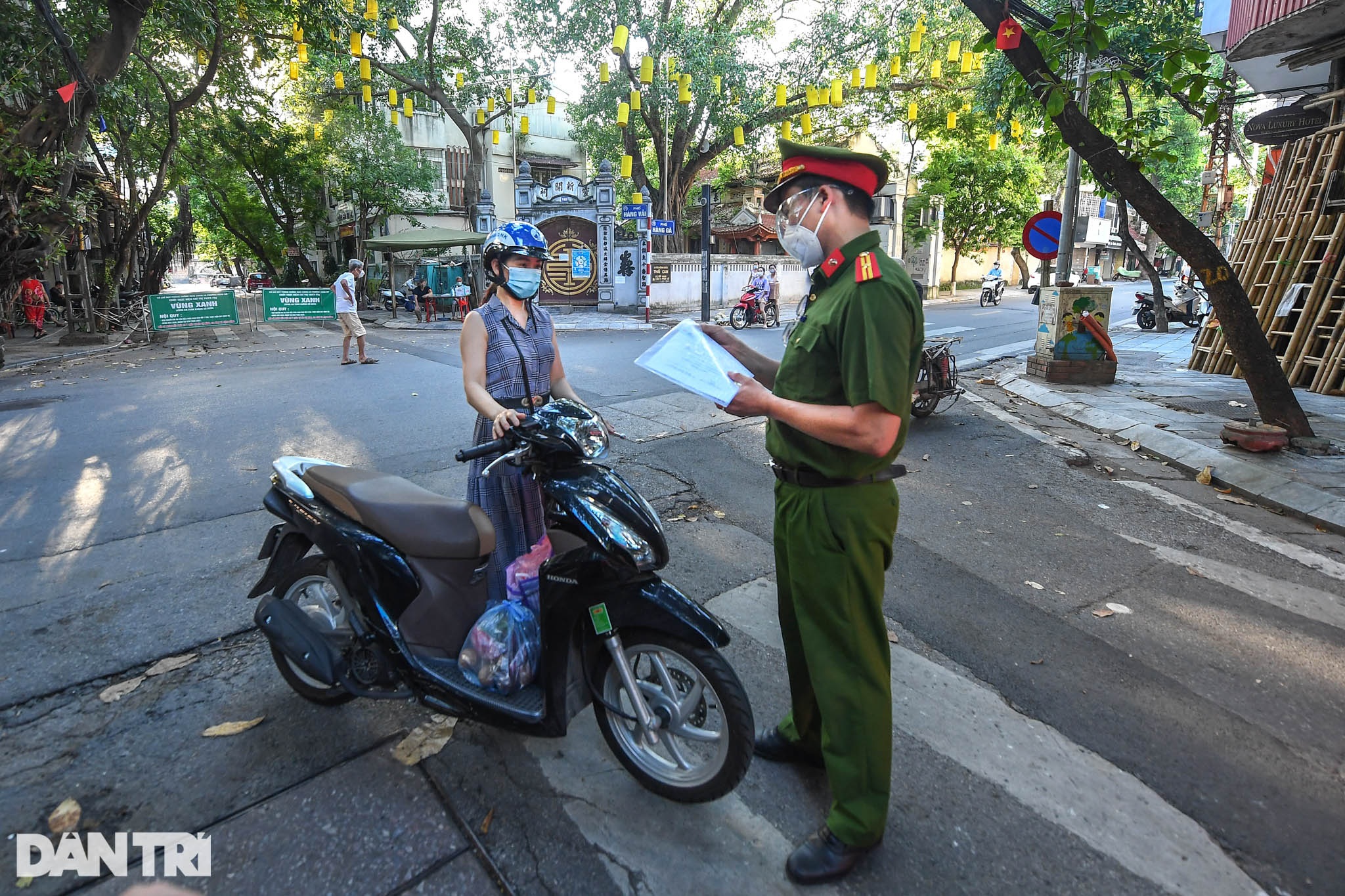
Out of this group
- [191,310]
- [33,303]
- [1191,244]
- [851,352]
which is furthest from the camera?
[33,303]

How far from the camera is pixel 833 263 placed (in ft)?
6.63

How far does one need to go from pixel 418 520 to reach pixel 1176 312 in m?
22.2

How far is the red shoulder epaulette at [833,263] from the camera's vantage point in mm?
2004

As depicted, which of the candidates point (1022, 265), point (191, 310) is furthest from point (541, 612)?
point (1022, 265)

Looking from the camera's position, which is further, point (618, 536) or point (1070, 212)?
point (1070, 212)

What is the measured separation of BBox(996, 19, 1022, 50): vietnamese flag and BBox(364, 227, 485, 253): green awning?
1798 cm

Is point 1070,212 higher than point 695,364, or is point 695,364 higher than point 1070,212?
point 1070,212

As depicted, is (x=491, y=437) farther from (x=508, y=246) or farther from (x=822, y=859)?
(x=822, y=859)

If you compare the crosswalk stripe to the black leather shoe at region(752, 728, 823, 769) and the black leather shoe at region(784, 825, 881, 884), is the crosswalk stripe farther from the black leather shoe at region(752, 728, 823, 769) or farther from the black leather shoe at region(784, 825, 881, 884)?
the black leather shoe at region(784, 825, 881, 884)

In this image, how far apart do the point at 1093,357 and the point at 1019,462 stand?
15.1 ft

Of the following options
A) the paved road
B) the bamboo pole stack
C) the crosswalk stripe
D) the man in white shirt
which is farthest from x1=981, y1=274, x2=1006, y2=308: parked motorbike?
the crosswalk stripe

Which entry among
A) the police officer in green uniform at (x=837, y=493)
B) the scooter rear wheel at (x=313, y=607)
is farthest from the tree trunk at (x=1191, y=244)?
the scooter rear wheel at (x=313, y=607)

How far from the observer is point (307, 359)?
40.4 feet

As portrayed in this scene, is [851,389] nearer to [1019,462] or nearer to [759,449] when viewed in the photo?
[759,449]
